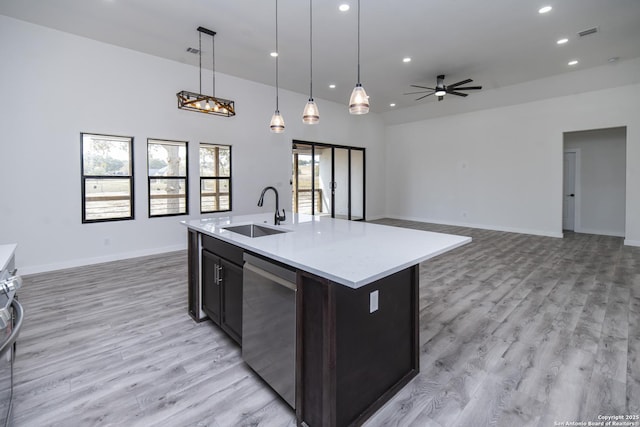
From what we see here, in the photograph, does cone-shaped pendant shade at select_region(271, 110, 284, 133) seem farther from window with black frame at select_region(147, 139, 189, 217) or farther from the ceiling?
window with black frame at select_region(147, 139, 189, 217)

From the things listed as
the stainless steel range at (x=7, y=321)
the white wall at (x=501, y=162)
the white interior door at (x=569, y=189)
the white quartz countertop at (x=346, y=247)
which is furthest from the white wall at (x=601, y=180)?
the stainless steel range at (x=7, y=321)

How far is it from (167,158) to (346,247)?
4.74m

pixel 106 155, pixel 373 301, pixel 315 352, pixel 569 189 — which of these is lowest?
pixel 315 352

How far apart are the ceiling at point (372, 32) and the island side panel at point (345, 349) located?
3.53 meters

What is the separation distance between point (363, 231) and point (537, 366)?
149 cm

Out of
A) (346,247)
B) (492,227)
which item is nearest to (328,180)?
(492,227)

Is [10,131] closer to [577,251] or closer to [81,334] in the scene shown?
[81,334]

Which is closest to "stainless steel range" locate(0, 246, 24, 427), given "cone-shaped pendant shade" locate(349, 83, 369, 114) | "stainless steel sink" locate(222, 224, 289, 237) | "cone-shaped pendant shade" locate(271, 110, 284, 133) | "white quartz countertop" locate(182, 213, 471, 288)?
"white quartz countertop" locate(182, 213, 471, 288)

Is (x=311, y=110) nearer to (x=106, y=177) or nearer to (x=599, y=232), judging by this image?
(x=106, y=177)

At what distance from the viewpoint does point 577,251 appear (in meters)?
5.46

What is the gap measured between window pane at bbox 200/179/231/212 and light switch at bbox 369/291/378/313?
4946 millimetres

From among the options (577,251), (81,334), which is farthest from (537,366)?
(577,251)

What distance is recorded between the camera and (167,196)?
5.51m

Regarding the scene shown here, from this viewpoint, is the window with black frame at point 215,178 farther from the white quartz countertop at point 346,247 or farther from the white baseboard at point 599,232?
the white baseboard at point 599,232
